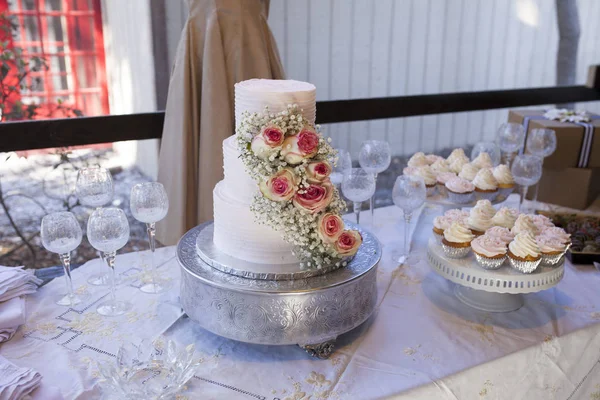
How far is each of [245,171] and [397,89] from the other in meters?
2.53

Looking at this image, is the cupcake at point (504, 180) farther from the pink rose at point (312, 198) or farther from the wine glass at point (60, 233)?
the wine glass at point (60, 233)

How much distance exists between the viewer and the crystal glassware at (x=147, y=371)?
3.48 ft

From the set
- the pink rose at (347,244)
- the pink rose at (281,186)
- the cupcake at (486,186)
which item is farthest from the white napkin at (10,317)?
the cupcake at (486,186)

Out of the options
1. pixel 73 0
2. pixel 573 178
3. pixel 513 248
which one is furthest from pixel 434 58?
pixel 513 248

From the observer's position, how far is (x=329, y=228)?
1.20 metres

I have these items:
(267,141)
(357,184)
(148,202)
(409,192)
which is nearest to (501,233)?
(409,192)

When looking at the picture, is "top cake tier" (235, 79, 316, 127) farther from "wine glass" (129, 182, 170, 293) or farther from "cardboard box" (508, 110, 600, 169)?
"cardboard box" (508, 110, 600, 169)

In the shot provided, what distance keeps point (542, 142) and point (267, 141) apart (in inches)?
56.1

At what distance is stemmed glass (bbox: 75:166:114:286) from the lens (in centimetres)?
150

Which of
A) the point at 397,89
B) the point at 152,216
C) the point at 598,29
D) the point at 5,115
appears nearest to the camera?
the point at 152,216

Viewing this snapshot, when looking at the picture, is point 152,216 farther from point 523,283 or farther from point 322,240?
point 523,283

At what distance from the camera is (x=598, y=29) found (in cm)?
429

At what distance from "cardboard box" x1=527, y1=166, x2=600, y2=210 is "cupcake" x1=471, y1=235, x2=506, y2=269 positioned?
1.07 m

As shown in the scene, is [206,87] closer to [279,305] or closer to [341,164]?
[341,164]
